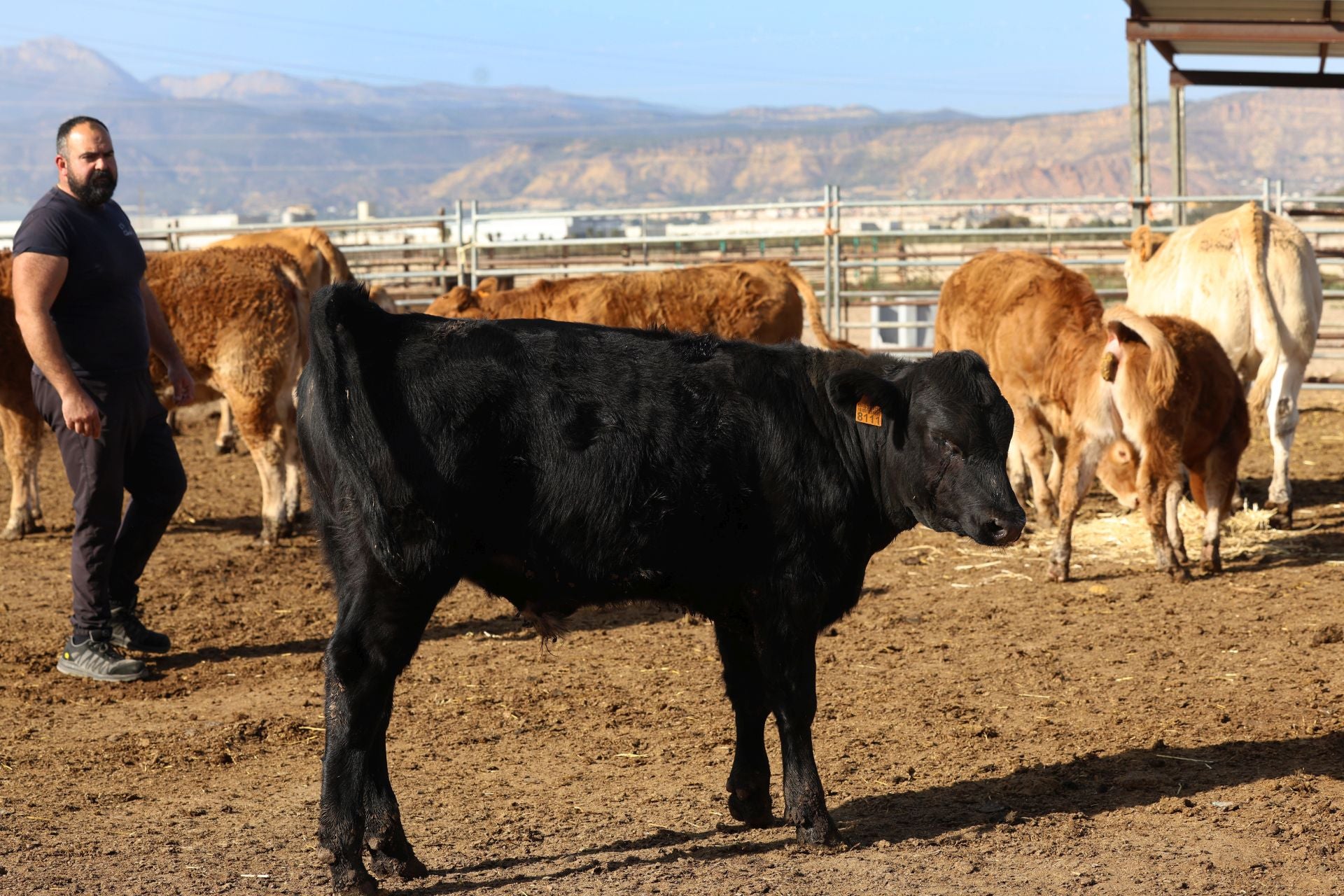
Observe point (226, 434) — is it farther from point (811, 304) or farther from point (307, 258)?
point (811, 304)

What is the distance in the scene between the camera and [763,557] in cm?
382

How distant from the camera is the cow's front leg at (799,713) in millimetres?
3844

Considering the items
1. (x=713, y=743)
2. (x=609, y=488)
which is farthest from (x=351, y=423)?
(x=713, y=743)

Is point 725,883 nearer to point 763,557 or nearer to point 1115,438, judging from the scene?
point 763,557

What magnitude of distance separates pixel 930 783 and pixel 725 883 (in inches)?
44.1

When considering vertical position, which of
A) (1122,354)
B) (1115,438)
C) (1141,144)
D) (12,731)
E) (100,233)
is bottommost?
(12,731)

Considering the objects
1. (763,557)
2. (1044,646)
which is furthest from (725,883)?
(1044,646)

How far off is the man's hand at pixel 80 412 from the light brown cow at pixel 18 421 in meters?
3.81

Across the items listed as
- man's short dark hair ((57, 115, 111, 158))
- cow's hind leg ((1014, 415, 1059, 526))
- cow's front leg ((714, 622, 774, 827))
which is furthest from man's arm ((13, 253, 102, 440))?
cow's hind leg ((1014, 415, 1059, 526))

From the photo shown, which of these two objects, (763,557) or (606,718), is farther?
(606,718)

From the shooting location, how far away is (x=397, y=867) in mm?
3695

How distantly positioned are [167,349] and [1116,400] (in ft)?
15.7

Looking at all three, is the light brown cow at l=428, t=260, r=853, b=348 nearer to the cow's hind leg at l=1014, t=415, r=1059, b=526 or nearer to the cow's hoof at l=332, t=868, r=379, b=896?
the cow's hind leg at l=1014, t=415, r=1059, b=526

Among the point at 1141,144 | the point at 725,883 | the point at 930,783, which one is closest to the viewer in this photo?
the point at 725,883
